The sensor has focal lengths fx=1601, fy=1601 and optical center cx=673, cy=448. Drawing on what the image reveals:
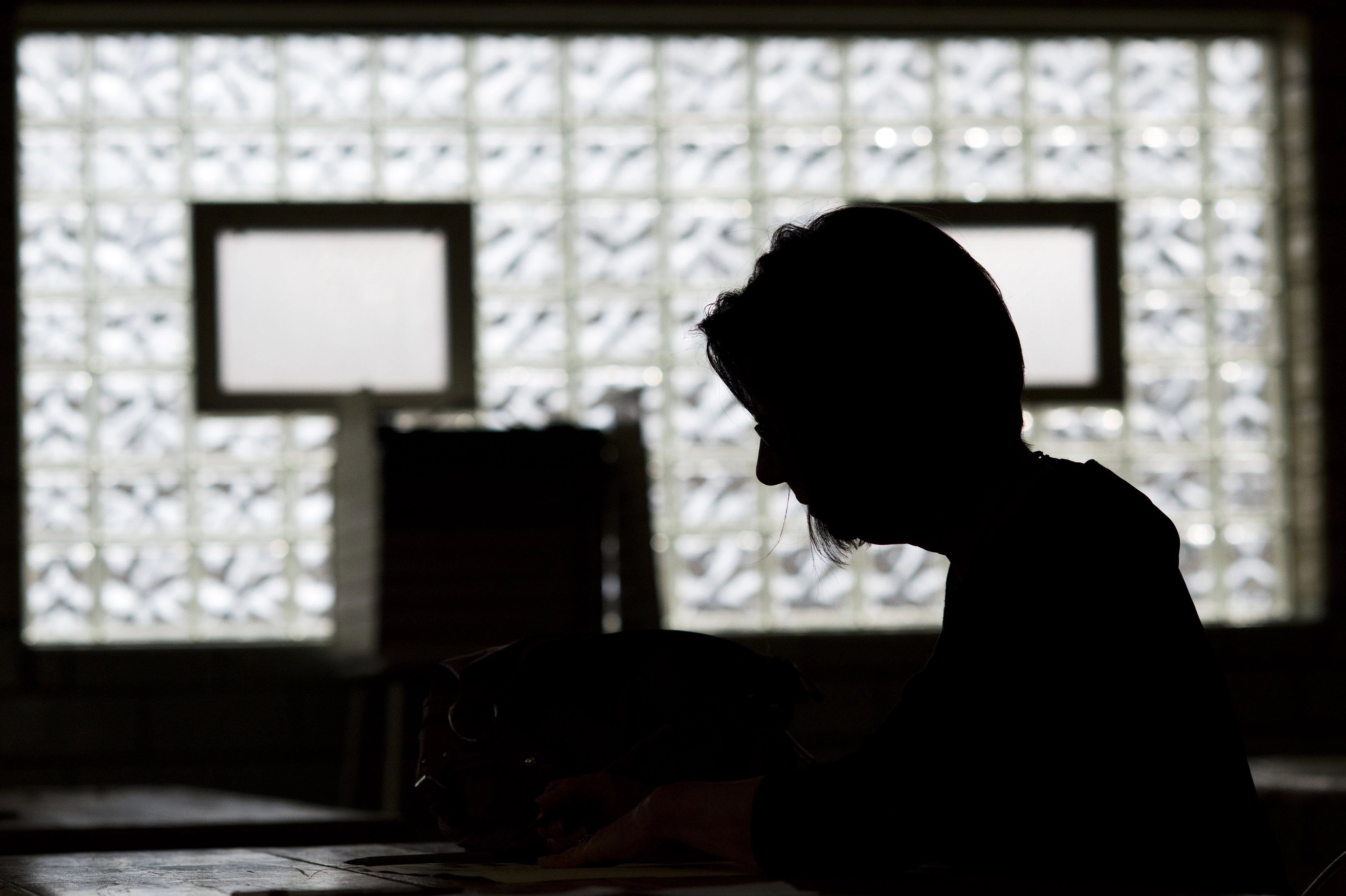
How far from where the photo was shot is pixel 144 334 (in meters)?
4.37

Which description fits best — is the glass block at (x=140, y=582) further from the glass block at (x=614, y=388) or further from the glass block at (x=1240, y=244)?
the glass block at (x=1240, y=244)

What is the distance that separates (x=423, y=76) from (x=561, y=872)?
374cm

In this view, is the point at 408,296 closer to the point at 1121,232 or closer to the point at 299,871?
the point at 1121,232

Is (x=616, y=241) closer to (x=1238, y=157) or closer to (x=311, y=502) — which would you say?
(x=311, y=502)

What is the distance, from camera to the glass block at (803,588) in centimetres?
453

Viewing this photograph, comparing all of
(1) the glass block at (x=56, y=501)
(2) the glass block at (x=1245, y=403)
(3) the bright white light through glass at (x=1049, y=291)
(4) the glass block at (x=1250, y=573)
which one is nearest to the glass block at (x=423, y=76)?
(1) the glass block at (x=56, y=501)

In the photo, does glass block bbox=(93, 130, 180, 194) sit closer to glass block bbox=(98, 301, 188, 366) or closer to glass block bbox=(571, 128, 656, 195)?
glass block bbox=(98, 301, 188, 366)

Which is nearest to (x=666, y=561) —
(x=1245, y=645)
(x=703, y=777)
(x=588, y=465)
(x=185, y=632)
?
(x=588, y=465)

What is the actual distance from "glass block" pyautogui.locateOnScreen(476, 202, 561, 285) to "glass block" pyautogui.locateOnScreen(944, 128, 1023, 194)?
1154 mm

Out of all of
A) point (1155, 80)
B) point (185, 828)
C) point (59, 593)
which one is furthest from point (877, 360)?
point (1155, 80)

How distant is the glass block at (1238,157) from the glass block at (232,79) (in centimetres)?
275

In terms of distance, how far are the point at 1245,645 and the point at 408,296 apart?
2.54m

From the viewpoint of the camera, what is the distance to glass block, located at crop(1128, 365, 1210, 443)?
4672mm

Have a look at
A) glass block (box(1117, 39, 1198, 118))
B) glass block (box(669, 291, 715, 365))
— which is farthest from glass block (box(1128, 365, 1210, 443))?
glass block (box(669, 291, 715, 365))
